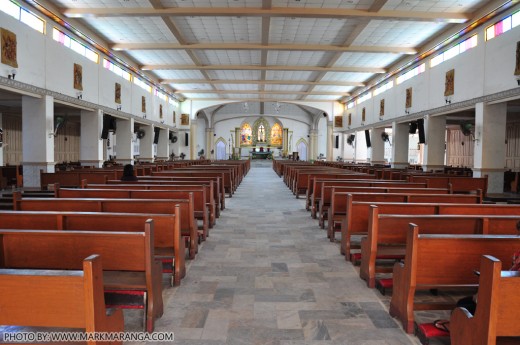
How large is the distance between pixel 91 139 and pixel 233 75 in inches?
393

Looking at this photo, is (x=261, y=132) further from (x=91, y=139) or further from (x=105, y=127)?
(x=91, y=139)

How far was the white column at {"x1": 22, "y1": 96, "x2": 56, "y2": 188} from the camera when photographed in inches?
442

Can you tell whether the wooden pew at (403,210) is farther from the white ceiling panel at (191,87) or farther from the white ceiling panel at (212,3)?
the white ceiling panel at (191,87)

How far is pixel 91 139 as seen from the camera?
48.8 feet

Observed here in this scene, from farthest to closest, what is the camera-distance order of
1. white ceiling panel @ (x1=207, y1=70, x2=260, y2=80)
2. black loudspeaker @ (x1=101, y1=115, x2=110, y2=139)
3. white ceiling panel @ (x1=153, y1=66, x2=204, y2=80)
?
white ceiling panel @ (x1=207, y1=70, x2=260, y2=80)
white ceiling panel @ (x1=153, y1=66, x2=204, y2=80)
black loudspeaker @ (x1=101, y1=115, x2=110, y2=139)

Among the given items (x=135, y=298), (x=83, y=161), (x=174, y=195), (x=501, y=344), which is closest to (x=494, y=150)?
(x=174, y=195)

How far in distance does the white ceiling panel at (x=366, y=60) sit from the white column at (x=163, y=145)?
12.7 meters

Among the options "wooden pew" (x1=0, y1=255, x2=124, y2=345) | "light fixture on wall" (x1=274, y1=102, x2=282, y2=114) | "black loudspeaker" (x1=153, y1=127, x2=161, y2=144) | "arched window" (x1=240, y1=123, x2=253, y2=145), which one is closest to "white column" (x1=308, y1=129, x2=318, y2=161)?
"light fixture on wall" (x1=274, y1=102, x2=282, y2=114)

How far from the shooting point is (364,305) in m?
3.17

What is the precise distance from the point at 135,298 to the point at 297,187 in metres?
8.24

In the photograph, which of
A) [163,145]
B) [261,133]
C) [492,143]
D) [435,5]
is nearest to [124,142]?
[163,145]

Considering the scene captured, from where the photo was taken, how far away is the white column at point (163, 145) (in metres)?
25.7

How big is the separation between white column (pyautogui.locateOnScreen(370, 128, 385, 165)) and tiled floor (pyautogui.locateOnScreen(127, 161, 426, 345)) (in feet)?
56.7

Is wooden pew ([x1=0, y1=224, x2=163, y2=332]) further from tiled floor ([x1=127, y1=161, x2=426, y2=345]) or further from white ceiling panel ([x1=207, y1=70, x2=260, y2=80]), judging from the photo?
white ceiling panel ([x1=207, y1=70, x2=260, y2=80])
